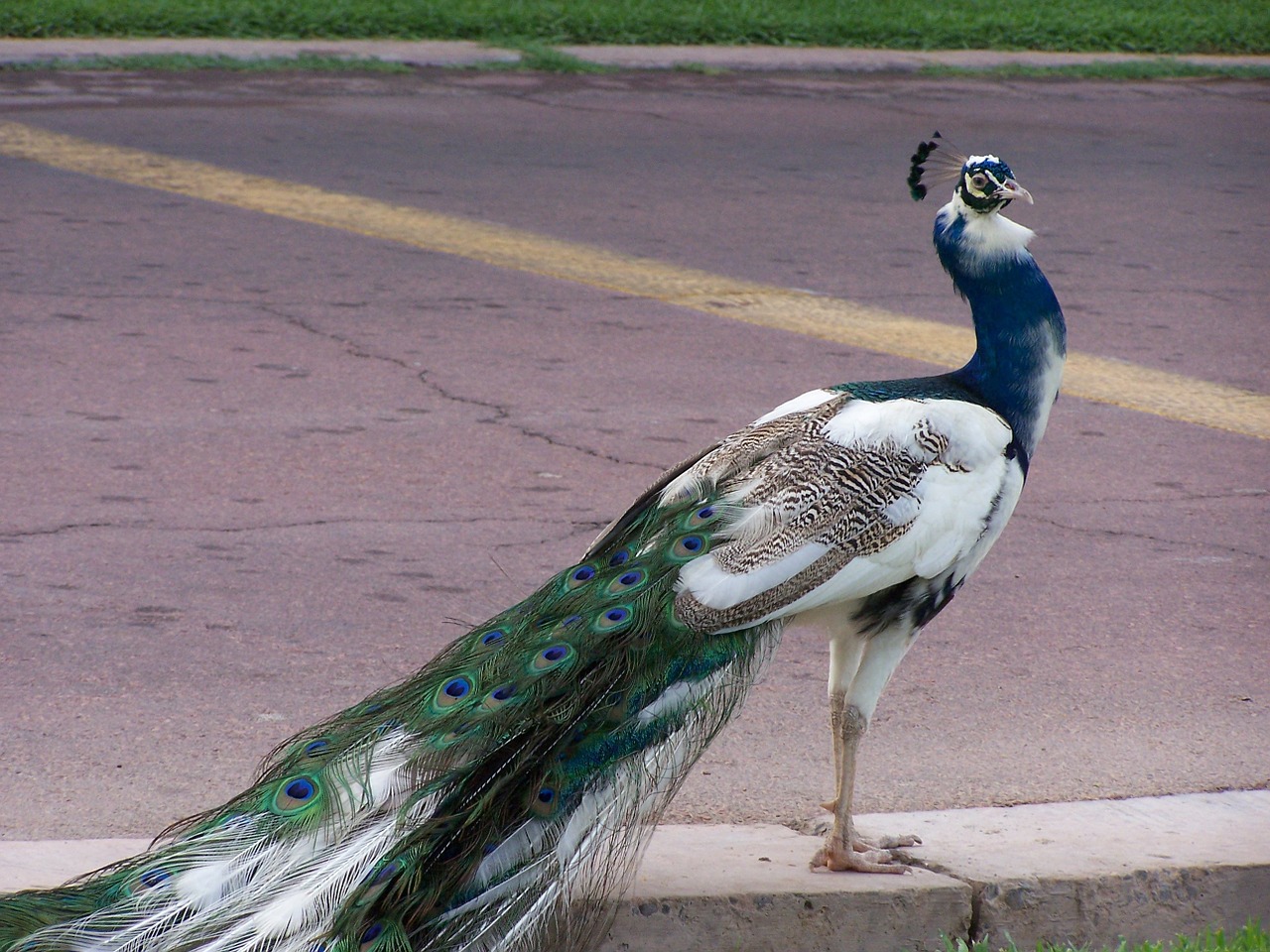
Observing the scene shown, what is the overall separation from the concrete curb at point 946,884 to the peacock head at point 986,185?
1287 mm

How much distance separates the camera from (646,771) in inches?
120

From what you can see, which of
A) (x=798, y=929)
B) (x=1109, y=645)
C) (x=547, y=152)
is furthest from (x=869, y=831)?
(x=547, y=152)

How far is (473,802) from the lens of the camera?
2869 millimetres

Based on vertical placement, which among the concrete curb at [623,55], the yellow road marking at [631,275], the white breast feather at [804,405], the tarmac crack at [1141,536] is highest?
the concrete curb at [623,55]

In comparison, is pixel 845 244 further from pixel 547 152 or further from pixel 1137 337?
pixel 547 152

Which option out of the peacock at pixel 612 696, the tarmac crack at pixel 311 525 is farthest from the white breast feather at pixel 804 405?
the tarmac crack at pixel 311 525

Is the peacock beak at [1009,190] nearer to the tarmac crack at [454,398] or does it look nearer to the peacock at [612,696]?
the peacock at [612,696]

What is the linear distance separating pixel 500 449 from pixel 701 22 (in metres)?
10.5

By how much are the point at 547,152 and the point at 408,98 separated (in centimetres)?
220

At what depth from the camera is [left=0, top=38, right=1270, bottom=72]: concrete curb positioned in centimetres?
1363

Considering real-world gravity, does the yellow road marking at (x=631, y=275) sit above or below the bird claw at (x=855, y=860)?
above

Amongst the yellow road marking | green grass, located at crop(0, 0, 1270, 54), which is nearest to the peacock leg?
the yellow road marking

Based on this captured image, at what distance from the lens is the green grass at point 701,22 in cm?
1438

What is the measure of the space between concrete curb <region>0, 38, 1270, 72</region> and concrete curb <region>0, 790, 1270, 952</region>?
36.7 feet
